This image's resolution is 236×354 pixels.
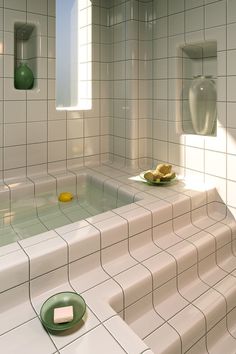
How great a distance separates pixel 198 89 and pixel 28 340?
5.89 feet

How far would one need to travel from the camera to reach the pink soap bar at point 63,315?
2.88 ft

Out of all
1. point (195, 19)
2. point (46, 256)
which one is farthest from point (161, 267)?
point (195, 19)

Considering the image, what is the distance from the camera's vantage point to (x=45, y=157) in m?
2.22

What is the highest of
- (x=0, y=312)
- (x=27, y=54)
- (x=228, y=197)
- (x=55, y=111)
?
(x=27, y=54)

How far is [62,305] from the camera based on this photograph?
0.97 metres

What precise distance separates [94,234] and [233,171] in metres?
0.98

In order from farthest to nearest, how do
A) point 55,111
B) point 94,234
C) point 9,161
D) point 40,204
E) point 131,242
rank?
point 55,111 < point 9,161 < point 40,204 < point 131,242 < point 94,234

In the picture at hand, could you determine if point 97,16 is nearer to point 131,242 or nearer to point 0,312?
point 131,242

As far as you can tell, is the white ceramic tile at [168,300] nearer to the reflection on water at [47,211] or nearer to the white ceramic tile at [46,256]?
the white ceramic tile at [46,256]

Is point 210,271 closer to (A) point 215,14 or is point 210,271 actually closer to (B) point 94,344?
(B) point 94,344

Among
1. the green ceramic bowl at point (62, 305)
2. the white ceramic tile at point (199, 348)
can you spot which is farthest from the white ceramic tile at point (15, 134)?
the white ceramic tile at point (199, 348)

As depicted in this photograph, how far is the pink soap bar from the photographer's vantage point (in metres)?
0.88

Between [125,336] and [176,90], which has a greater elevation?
[176,90]

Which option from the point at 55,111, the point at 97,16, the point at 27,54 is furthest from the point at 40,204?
the point at 97,16
